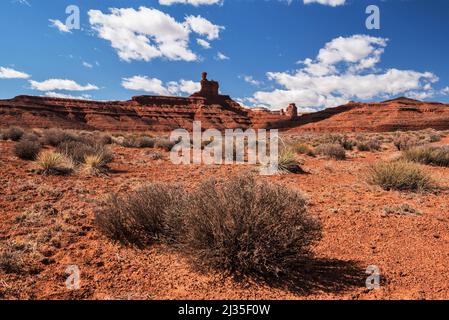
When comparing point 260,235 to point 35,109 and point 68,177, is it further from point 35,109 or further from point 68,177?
point 35,109

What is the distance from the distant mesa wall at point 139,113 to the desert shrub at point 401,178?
224 ft

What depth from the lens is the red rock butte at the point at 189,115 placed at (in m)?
64.8

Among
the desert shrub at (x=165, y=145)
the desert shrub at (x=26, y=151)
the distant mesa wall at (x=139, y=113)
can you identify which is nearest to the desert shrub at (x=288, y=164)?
the desert shrub at (x=165, y=145)

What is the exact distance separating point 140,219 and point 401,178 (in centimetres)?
709

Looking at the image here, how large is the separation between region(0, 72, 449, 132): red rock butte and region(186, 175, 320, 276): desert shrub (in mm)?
66847

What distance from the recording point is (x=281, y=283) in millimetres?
3545

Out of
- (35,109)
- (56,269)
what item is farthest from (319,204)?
(35,109)

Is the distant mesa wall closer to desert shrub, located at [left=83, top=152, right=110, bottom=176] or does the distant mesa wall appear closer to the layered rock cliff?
the layered rock cliff

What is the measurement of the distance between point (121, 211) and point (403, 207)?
5.65 meters

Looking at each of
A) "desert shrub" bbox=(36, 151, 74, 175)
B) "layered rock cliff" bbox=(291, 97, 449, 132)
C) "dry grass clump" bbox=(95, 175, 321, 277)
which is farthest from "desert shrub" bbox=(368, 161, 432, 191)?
"layered rock cliff" bbox=(291, 97, 449, 132)

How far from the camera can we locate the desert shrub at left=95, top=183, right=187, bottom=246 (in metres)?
4.67

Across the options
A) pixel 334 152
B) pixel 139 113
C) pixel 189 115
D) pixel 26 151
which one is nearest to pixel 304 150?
pixel 334 152

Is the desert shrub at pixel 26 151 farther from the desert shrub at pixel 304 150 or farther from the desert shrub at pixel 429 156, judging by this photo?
the desert shrub at pixel 429 156

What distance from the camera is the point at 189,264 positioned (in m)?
3.84
